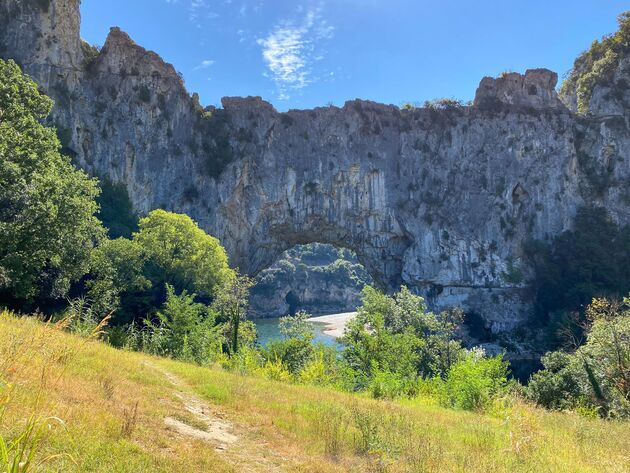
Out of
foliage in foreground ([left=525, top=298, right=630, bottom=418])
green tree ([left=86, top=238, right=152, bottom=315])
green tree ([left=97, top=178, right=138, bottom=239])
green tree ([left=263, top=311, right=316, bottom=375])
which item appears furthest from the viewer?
green tree ([left=97, top=178, right=138, bottom=239])

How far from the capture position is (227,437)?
5.79 metres

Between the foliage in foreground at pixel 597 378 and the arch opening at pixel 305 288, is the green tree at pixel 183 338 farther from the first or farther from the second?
the arch opening at pixel 305 288

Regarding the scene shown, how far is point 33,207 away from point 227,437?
13273 mm

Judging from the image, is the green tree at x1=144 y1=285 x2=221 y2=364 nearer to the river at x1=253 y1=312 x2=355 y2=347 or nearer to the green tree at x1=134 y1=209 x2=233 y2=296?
the green tree at x1=134 y1=209 x2=233 y2=296

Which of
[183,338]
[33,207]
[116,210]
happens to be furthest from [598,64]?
[33,207]

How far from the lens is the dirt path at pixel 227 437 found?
4926mm

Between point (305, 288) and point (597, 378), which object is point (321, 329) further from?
point (597, 378)

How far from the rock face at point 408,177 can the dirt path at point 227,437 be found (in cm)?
4396

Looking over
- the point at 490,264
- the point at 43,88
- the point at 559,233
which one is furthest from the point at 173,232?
the point at 559,233

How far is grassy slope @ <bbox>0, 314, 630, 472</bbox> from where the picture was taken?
13.5ft

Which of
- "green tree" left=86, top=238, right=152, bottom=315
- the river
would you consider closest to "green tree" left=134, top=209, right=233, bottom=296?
"green tree" left=86, top=238, right=152, bottom=315

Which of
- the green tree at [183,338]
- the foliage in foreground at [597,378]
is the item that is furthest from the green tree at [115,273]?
the foliage in foreground at [597,378]

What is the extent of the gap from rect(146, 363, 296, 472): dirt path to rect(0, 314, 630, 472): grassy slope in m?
0.03

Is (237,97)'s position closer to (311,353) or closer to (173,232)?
(173,232)
